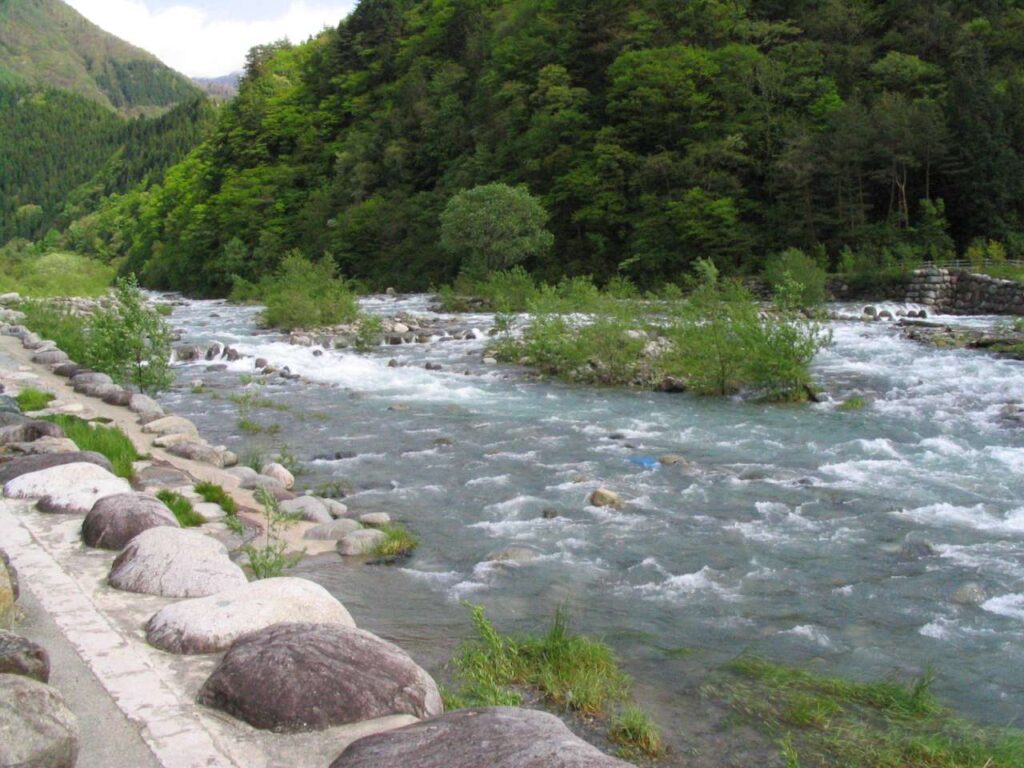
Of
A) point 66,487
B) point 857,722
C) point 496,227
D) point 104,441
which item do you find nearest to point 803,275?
point 496,227

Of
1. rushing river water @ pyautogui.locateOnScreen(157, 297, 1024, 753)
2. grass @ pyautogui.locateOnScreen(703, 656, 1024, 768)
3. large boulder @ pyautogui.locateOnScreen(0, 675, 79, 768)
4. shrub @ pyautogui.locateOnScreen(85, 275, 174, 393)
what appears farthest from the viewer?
shrub @ pyautogui.locateOnScreen(85, 275, 174, 393)

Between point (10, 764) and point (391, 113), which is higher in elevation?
point (391, 113)

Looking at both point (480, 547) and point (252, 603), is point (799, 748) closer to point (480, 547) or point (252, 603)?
point (252, 603)

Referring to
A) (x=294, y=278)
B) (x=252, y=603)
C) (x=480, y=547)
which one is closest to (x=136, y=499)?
(x=252, y=603)

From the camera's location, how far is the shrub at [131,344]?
1355 centimetres

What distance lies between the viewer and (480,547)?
26.4 ft

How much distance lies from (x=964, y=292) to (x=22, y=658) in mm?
28318

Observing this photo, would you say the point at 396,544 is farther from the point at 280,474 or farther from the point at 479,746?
the point at 479,746

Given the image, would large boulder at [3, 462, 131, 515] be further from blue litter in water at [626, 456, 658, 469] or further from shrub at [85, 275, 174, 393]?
shrub at [85, 275, 174, 393]

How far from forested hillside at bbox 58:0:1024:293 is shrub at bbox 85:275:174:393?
23.8 m

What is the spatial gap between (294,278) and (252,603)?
85.9 feet

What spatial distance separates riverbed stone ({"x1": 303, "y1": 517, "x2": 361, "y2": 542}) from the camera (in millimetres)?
8070

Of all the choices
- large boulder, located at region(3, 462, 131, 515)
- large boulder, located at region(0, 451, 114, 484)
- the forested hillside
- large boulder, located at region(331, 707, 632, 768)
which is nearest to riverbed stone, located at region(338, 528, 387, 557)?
large boulder, located at region(3, 462, 131, 515)

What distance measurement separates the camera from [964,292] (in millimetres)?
26812
